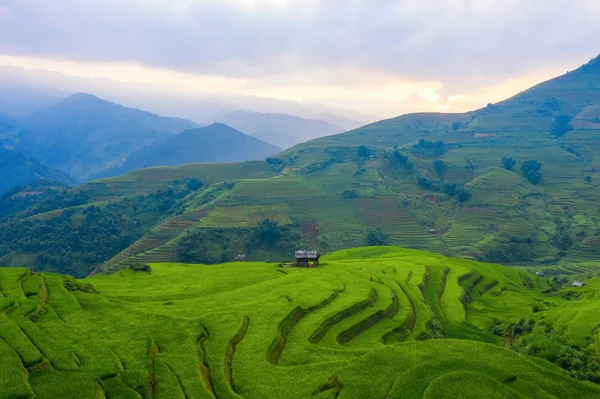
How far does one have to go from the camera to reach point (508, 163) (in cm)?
11981

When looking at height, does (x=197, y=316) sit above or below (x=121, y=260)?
above

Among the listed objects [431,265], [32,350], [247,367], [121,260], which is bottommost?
[121,260]

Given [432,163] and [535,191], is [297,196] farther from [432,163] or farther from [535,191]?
[535,191]

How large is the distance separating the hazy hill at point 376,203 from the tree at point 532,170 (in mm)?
383

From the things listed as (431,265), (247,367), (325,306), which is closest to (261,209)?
(431,265)

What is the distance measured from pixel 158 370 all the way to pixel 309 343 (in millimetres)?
7102

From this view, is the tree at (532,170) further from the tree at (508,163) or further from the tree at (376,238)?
the tree at (376,238)

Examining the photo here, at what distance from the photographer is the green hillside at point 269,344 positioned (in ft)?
44.0

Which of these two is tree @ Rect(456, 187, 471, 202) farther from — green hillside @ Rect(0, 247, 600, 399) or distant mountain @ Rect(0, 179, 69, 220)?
distant mountain @ Rect(0, 179, 69, 220)

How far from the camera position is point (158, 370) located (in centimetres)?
1453

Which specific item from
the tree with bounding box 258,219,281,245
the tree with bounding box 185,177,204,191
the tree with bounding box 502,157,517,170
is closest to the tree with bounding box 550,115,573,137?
the tree with bounding box 502,157,517,170

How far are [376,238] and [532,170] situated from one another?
60792 millimetres

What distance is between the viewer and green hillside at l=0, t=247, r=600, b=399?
1340 cm

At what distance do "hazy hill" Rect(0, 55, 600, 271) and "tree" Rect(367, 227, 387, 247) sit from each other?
32 centimetres
